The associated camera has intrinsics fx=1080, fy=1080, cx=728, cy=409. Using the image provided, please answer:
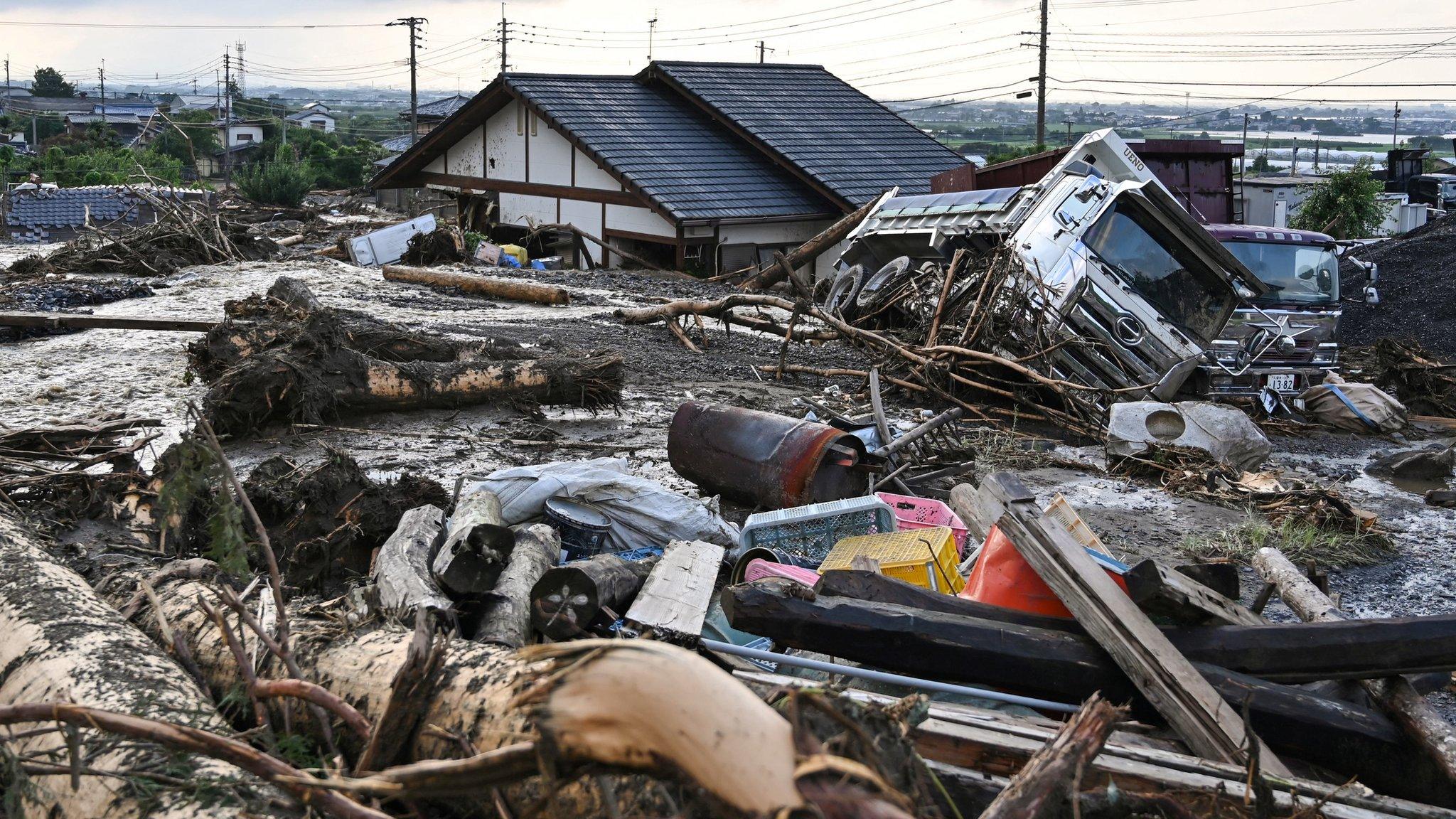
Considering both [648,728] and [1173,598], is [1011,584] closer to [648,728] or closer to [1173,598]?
[1173,598]

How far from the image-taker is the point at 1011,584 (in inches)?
159

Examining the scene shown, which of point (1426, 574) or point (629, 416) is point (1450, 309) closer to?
point (1426, 574)

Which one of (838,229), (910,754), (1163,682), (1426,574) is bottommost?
(1426,574)

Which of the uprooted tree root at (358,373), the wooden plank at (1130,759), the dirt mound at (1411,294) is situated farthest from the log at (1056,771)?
the dirt mound at (1411,294)

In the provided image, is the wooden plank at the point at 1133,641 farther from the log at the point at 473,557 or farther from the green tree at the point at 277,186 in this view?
the green tree at the point at 277,186

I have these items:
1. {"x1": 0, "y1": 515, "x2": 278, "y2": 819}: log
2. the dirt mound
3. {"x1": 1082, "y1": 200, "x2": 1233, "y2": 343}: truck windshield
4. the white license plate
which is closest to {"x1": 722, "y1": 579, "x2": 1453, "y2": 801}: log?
{"x1": 0, "y1": 515, "x2": 278, "y2": 819}: log

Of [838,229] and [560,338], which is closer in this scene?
[560,338]

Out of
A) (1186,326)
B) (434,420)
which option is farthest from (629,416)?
(1186,326)

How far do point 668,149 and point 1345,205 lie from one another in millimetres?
14705

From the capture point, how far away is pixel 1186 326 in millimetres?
9836

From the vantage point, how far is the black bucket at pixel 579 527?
534 centimetres

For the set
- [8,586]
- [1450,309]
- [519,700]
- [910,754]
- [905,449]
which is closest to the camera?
[519,700]

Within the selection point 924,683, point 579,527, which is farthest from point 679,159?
point 924,683

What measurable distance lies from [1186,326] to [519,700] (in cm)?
934
